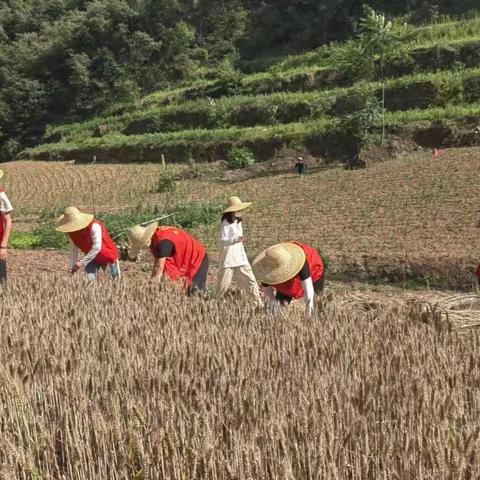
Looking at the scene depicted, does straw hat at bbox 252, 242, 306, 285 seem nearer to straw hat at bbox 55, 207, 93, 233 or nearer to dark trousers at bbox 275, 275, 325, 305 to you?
dark trousers at bbox 275, 275, 325, 305

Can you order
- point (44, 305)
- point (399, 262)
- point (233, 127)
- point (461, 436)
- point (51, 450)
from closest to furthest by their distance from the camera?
point (461, 436) < point (51, 450) < point (44, 305) < point (399, 262) < point (233, 127)

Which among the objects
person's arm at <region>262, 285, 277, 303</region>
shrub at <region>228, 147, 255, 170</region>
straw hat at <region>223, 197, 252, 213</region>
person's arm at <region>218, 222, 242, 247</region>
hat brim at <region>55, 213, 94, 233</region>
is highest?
straw hat at <region>223, 197, 252, 213</region>

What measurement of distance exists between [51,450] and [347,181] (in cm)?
1695

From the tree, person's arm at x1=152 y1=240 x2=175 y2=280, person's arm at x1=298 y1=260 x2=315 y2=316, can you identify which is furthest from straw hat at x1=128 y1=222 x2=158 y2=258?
the tree

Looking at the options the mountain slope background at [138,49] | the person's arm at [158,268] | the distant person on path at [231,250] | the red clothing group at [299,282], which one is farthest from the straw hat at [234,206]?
the mountain slope background at [138,49]

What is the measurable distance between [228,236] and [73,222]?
1.40 m

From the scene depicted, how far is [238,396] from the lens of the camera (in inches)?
110

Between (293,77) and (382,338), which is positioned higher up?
(293,77)

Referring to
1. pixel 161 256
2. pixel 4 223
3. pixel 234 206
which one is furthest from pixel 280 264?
pixel 4 223

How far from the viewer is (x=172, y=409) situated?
2.62 meters

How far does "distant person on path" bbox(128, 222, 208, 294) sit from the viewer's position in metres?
5.62

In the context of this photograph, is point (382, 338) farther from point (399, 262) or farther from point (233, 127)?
point (233, 127)

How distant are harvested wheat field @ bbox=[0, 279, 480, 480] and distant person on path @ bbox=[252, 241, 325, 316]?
0.86ft

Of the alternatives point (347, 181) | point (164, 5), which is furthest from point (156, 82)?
point (347, 181)
